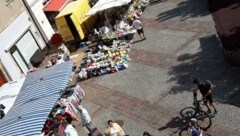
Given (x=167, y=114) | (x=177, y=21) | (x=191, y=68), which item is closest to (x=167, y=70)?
(x=191, y=68)

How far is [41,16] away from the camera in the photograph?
3338 cm

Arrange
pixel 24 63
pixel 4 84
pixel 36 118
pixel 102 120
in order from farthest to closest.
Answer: pixel 24 63 → pixel 4 84 → pixel 102 120 → pixel 36 118

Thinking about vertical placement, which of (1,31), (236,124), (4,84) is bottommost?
(236,124)

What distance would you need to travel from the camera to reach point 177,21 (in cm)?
2734

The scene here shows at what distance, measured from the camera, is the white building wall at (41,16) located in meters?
32.6

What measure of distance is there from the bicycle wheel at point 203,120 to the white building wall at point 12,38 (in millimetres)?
16169

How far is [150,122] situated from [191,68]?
4.36m

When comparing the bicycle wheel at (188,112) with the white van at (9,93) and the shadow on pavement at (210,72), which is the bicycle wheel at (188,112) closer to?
the shadow on pavement at (210,72)

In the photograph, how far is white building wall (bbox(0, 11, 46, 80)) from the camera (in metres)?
28.7

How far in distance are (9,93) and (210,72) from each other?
12.0 meters

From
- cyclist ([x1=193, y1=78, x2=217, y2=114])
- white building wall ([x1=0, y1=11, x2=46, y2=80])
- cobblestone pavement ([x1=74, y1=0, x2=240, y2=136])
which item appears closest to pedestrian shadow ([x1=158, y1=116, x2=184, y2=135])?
cobblestone pavement ([x1=74, y1=0, x2=240, y2=136])

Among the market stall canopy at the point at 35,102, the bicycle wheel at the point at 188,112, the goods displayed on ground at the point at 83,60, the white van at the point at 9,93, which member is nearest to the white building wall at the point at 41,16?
the goods displayed on ground at the point at 83,60

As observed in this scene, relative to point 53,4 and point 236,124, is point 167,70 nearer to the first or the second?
point 236,124

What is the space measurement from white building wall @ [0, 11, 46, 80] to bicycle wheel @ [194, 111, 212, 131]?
637 inches
